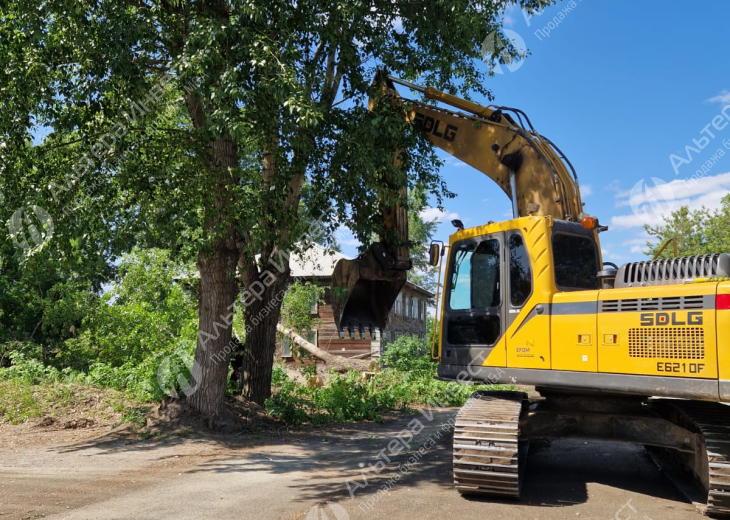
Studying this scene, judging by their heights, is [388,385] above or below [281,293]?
below

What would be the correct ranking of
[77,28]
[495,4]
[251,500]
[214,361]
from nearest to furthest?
[251,500] → [77,28] → [214,361] → [495,4]

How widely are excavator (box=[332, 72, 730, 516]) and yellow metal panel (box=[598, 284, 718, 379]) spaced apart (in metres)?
0.01

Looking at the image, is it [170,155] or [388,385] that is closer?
[170,155]

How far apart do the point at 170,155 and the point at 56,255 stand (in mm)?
2412

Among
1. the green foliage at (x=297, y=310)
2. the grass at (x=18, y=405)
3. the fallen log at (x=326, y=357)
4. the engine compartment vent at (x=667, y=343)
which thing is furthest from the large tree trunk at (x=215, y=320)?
the green foliage at (x=297, y=310)

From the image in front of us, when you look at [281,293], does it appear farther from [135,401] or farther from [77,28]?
[77,28]

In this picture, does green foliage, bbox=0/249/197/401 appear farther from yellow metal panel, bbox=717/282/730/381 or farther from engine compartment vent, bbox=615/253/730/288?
yellow metal panel, bbox=717/282/730/381

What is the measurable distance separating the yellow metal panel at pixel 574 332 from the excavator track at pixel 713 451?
1.26 metres

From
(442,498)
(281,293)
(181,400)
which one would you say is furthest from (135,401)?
(442,498)

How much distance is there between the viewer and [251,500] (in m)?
6.46

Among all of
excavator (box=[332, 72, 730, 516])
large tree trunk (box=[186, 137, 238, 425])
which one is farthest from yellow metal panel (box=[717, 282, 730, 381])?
large tree trunk (box=[186, 137, 238, 425])

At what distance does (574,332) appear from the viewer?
6.51 m

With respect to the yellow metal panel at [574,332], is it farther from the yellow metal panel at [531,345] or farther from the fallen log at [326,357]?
the fallen log at [326,357]

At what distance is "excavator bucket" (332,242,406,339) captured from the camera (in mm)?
9539
